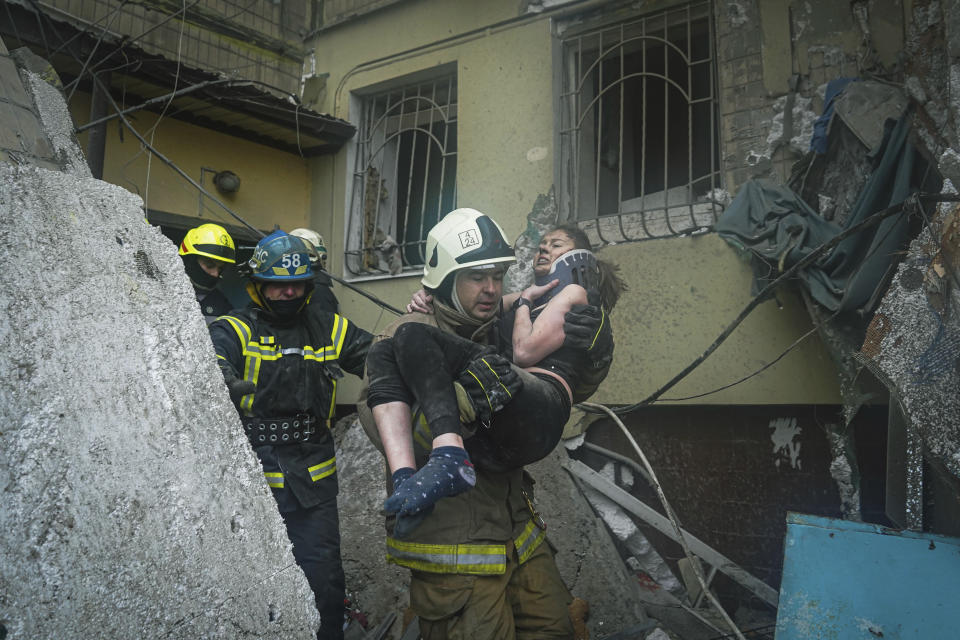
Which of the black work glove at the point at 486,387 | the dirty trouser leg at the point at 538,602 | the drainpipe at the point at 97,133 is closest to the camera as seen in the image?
the black work glove at the point at 486,387

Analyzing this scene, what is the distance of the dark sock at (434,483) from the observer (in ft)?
6.19

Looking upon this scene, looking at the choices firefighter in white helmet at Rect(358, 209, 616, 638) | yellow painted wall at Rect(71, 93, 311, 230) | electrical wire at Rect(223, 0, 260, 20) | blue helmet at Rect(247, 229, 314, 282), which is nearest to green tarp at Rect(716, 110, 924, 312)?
firefighter in white helmet at Rect(358, 209, 616, 638)

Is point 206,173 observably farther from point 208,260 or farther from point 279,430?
point 279,430

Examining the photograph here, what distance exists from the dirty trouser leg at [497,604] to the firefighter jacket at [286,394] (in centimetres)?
101

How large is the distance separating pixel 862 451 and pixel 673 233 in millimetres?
1906

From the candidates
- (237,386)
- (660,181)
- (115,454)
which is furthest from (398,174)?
(115,454)

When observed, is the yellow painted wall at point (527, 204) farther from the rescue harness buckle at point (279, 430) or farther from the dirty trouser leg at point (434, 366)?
the dirty trouser leg at point (434, 366)

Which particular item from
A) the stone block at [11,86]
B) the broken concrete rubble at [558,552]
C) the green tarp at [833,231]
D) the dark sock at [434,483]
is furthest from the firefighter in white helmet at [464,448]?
the green tarp at [833,231]

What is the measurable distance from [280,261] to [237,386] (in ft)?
2.34

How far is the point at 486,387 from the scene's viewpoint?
6.93 ft

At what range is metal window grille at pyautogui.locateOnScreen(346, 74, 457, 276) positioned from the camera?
6.53 m

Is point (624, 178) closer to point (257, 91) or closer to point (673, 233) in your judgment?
point (673, 233)

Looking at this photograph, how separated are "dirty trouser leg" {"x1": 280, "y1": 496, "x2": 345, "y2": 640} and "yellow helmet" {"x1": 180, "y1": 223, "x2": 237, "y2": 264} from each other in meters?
2.17

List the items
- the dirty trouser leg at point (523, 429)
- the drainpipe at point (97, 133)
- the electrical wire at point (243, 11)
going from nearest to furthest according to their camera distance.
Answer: the dirty trouser leg at point (523, 429)
the drainpipe at point (97, 133)
the electrical wire at point (243, 11)
